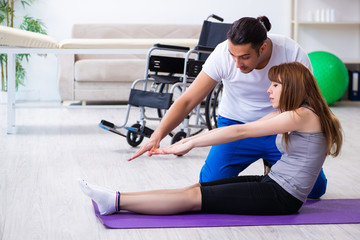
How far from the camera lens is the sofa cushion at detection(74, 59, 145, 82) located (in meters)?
5.85

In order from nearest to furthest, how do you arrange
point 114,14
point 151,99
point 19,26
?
1. point 151,99
2. point 19,26
3. point 114,14

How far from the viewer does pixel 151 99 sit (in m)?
3.70

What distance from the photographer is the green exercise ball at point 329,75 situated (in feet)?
19.2

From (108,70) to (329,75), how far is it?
7.46 feet

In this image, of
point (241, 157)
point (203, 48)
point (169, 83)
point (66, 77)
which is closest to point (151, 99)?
point (169, 83)

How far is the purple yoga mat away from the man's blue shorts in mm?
261

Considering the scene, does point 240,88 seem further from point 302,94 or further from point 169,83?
point 169,83

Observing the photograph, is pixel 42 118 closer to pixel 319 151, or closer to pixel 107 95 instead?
pixel 107 95

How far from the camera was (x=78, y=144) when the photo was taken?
386 cm

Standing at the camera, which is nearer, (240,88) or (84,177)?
(240,88)

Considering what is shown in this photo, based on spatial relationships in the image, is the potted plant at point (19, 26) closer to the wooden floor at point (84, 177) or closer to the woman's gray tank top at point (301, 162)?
the wooden floor at point (84, 177)

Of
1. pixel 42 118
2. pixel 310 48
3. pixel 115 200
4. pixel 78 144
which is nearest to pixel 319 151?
pixel 115 200

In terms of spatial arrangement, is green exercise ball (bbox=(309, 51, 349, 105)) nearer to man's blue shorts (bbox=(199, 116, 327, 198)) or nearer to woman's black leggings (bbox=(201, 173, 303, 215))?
man's blue shorts (bbox=(199, 116, 327, 198))

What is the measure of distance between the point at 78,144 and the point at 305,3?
411 centimetres
